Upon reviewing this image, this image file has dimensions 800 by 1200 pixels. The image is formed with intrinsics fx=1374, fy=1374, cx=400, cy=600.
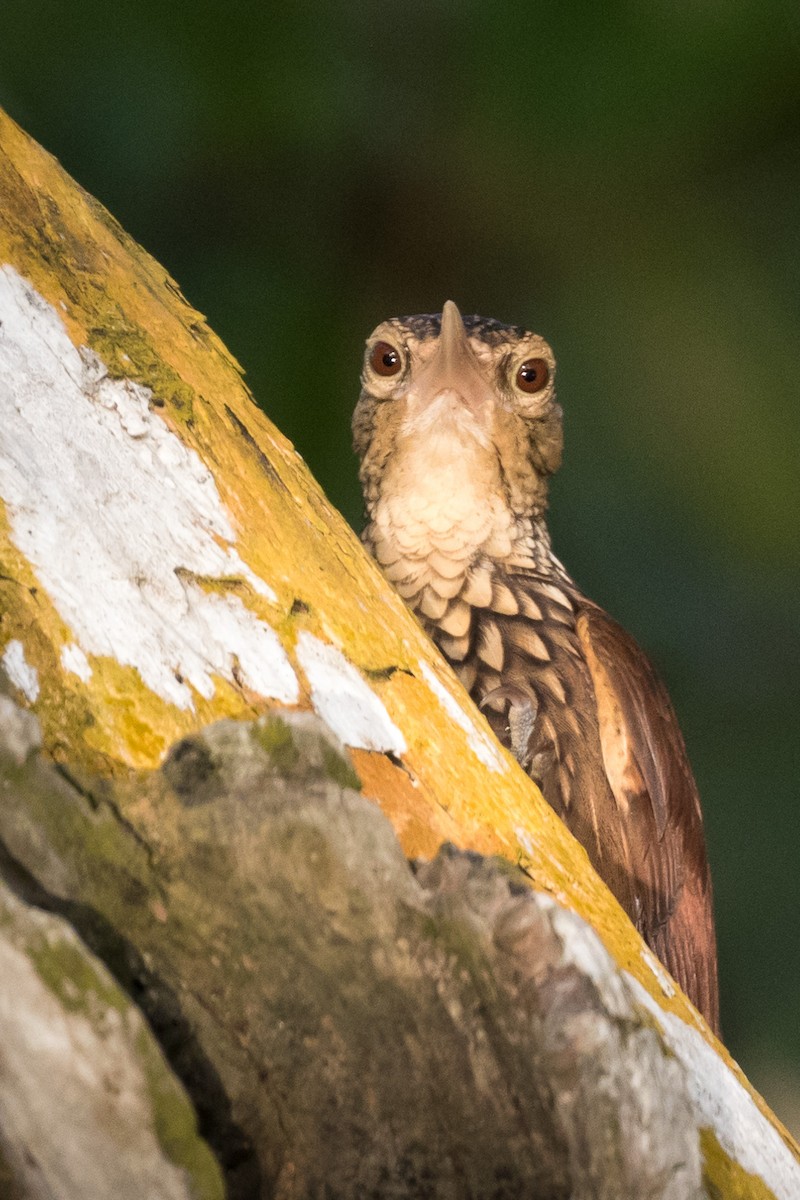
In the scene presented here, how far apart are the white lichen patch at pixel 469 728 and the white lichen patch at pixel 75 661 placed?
411mm

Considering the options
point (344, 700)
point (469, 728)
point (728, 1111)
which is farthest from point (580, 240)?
point (728, 1111)

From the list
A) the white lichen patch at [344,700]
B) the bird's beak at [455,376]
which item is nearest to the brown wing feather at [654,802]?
the bird's beak at [455,376]

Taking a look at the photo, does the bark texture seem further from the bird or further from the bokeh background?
the bokeh background

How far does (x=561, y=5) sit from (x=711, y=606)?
181cm

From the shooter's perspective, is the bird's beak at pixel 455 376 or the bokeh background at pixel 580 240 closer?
the bird's beak at pixel 455 376

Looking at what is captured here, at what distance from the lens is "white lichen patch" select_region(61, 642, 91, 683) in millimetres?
1128

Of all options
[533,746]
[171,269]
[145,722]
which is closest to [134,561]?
[145,722]

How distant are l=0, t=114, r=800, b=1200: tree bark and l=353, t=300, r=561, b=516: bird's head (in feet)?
3.61

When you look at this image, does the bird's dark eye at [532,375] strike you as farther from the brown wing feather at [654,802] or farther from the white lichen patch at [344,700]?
the white lichen patch at [344,700]

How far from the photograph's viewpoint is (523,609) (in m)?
2.28

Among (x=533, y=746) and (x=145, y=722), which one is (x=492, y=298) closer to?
(x=533, y=746)

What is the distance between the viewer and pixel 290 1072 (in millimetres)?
1026

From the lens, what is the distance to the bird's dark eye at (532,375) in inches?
97.1

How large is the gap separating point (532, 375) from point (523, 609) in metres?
0.46
